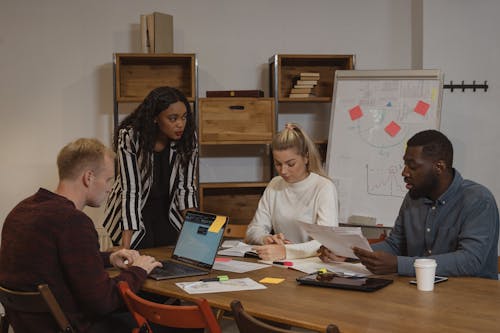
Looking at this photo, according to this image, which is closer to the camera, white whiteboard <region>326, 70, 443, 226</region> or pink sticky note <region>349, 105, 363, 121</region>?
white whiteboard <region>326, 70, 443, 226</region>

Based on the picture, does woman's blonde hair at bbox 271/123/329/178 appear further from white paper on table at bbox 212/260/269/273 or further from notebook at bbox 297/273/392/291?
notebook at bbox 297/273/392/291

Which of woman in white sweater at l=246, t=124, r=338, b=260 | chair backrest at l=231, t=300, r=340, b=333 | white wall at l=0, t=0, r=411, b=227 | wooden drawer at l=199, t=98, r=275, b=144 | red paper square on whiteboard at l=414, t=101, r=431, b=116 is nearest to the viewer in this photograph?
chair backrest at l=231, t=300, r=340, b=333

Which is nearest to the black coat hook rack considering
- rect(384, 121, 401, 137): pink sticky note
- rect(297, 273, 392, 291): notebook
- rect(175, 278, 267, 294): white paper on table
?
rect(384, 121, 401, 137): pink sticky note

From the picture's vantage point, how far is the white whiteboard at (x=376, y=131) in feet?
14.3

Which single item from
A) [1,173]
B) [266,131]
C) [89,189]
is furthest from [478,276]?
[1,173]

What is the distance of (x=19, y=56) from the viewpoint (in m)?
4.90

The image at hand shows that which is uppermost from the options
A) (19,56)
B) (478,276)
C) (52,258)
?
(19,56)

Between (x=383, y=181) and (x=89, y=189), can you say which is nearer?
(x=89, y=189)

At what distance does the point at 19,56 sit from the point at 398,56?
116 inches

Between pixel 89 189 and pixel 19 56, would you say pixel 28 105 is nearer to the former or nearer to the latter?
pixel 19 56

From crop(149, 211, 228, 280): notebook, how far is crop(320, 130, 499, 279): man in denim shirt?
1.55 ft

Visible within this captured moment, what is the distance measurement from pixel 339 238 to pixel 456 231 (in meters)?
0.46

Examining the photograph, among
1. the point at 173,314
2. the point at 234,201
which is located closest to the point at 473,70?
the point at 234,201

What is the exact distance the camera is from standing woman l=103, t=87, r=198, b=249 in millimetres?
3334
